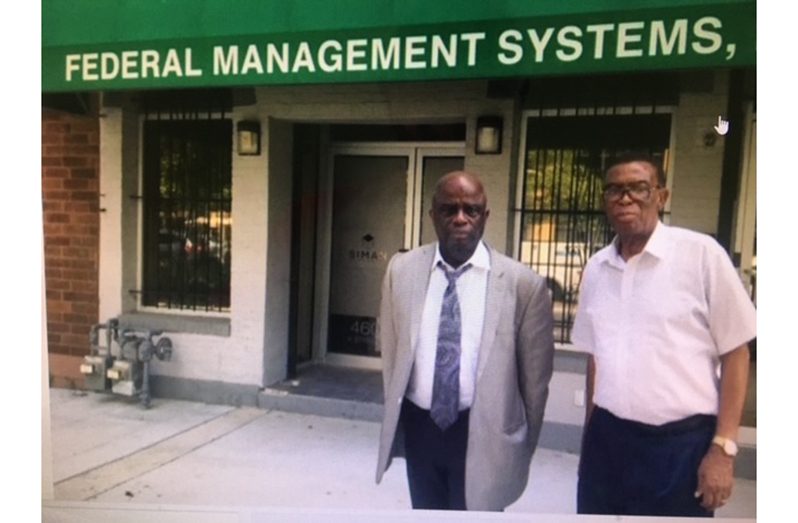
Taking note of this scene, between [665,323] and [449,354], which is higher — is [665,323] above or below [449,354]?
above

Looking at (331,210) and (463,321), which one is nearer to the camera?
(463,321)

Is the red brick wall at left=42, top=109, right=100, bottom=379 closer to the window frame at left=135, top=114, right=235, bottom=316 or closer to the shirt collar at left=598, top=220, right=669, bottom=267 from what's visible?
the window frame at left=135, top=114, right=235, bottom=316

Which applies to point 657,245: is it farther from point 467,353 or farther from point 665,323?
point 467,353

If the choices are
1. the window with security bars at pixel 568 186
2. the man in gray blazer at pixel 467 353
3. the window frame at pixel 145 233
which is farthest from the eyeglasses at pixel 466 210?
the window frame at pixel 145 233

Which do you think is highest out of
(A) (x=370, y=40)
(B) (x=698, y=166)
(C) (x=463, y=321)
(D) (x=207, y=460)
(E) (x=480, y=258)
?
(A) (x=370, y=40)

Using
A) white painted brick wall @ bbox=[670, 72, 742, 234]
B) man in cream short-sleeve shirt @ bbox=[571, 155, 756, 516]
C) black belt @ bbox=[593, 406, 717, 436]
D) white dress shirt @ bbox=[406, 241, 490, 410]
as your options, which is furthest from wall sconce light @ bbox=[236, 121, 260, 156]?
black belt @ bbox=[593, 406, 717, 436]

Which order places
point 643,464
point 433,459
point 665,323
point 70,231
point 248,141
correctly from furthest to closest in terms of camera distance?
point 248,141 < point 70,231 < point 433,459 < point 643,464 < point 665,323

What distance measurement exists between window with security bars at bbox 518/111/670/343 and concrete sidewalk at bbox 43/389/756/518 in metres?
1.01

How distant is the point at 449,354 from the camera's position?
7.12 feet

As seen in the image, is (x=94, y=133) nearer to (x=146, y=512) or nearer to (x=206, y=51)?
(x=206, y=51)

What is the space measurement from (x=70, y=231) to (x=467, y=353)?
1.79m

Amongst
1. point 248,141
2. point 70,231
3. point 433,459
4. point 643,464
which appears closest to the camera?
point 643,464

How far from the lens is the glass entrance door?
2344 millimetres

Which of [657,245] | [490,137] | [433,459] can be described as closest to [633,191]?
[657,245]
